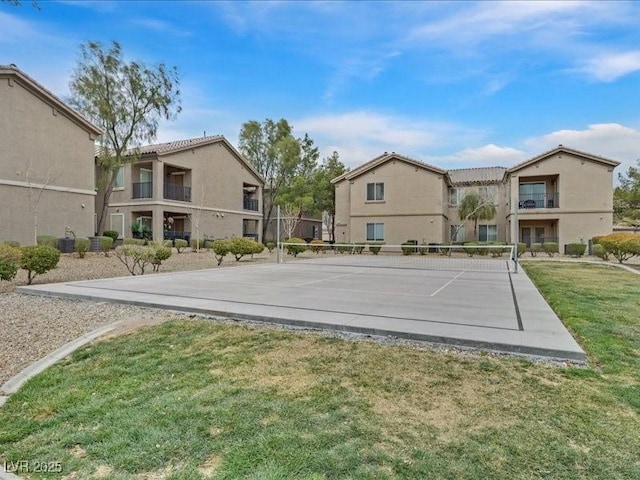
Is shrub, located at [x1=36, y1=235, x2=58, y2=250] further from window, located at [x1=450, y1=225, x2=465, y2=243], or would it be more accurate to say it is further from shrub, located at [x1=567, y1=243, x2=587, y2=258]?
shrub, located at [x1=567, y1=243, x2=587, y2=258]

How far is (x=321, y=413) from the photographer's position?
11.4 feet

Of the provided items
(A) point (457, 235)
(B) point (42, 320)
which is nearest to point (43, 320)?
(B) point (42, 320)

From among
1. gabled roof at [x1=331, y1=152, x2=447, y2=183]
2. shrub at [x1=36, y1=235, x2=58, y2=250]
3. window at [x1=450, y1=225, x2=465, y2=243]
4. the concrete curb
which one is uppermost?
gabled roof at [x1=331, y1=152, x2=447, y2=183]

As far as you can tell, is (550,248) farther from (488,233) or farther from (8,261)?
(8,261)

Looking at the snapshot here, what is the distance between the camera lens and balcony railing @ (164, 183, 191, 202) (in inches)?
1120

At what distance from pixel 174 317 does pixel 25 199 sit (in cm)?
1700

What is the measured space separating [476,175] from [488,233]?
6323 millimetres

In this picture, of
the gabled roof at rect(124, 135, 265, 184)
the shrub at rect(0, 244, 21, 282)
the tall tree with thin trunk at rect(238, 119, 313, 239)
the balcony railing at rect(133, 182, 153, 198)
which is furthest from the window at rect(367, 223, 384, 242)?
the shrub at rect(0, 244, 21, 282)

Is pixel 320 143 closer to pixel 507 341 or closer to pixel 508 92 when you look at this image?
pixel 508 92

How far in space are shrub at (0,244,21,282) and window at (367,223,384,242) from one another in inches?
979

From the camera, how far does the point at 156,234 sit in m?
26.9

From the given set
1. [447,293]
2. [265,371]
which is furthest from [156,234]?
[265,371]

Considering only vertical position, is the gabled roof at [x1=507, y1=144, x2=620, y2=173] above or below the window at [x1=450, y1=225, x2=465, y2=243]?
above

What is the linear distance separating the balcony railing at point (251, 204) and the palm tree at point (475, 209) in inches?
720
